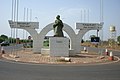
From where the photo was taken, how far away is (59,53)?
28.5 metres

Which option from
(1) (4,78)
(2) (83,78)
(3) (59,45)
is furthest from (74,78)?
(3) (59,45)

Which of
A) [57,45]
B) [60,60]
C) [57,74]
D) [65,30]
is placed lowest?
[57,74]

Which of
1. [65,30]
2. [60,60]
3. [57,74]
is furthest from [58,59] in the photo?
[65,30]

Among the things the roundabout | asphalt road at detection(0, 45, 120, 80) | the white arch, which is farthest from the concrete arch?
asphalt road at detection(0, 45, 120, 80)

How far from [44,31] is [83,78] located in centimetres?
2352

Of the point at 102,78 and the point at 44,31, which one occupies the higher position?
the point at 44,31

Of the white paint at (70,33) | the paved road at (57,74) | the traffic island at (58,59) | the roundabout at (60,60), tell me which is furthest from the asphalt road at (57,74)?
the white paint at (70,33)

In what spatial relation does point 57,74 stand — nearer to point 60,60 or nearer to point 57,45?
point 60,60

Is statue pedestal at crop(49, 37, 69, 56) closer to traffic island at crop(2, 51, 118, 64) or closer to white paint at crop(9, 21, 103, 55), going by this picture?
traffic island at crop(2, 51, 118, 64)

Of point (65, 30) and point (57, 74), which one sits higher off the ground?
point (65, 30)

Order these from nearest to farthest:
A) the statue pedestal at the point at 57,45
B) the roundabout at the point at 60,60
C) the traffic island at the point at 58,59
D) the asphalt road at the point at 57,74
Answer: the asphalt road at the point at 57,74, the roundabout at the point at 60,60, the traffic island at the point at 58,59, the statue pedestal at the point at 57,45

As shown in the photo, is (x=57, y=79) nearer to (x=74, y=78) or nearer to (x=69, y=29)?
(x=74, y=78)

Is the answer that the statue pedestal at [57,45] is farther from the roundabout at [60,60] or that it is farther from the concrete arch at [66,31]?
the concrete arch at [66,31]

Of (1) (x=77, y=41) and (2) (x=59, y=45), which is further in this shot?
(1) (x=77, y=41)
